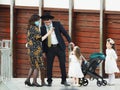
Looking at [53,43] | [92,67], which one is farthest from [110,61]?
[53,43]

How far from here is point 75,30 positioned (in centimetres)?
1877

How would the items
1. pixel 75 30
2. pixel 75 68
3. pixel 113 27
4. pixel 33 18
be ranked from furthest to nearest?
1. pixel 75 30
2. pixel 113 27
3. pixel 75 68
4. pixel 33 18

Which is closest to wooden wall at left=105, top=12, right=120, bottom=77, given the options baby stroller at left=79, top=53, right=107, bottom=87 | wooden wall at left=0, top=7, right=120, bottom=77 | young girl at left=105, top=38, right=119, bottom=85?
wooden wall at left=0, top=7, right=120, bottom=77

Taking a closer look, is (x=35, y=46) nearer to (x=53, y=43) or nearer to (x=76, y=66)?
(x=53, y=43)

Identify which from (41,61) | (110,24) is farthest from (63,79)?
(110,24)

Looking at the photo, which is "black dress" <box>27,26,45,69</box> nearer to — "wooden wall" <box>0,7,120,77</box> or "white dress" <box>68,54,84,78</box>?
"white dress" <box>68,54,84,78</box>

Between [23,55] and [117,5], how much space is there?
3.84 meters

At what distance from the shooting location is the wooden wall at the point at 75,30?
1839 centimetres

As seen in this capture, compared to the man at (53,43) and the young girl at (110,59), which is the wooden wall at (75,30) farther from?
the man at (53,43)

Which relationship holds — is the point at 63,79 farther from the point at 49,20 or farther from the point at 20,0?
the point at 20,0

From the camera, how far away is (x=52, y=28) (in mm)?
12805

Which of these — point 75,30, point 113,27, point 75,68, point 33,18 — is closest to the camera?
point 33,18

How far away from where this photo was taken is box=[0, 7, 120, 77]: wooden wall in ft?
60.3

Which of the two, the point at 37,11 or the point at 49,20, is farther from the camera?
the point at 37,11
